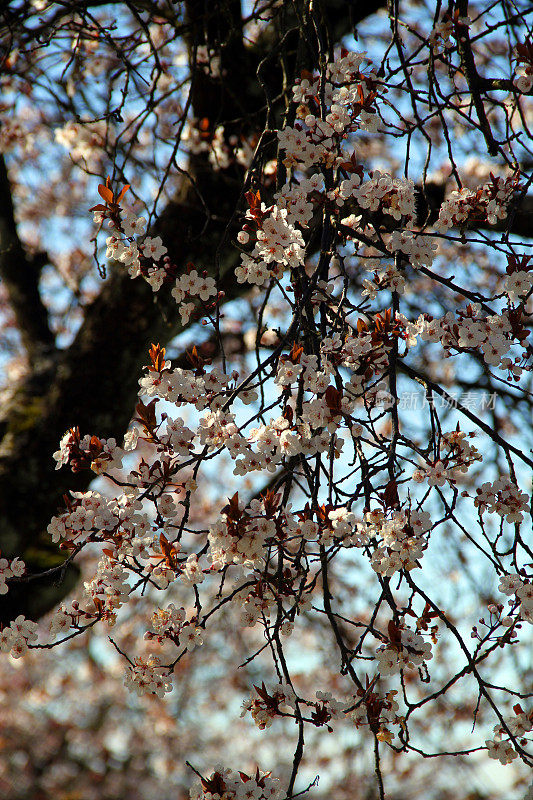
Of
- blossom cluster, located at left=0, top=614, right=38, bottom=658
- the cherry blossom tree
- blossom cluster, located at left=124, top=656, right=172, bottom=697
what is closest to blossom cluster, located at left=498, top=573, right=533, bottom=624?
the cherry blossom tree

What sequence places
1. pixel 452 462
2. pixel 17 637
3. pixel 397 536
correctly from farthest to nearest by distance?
pixel 17 637, pixel 452 462, pixel 397 536

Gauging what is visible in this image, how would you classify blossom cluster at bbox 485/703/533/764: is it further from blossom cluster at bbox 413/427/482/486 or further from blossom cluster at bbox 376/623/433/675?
blossom cluster at bbox 413/427/482/486

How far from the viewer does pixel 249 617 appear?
1619 millimetres

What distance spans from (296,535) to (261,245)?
2.09 ft

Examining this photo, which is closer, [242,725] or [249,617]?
[249,617]

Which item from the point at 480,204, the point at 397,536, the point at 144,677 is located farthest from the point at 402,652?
the point at 480,204

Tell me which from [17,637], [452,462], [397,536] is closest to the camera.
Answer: [397,536]

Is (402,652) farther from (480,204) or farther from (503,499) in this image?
(480,204)

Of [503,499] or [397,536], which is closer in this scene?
[397,536]

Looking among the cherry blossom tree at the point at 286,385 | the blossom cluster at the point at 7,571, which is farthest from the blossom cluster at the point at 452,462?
the blossom cluster at the point at 7,571

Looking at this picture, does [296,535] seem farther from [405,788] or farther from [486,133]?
[405,788]

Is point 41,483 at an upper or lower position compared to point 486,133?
lower

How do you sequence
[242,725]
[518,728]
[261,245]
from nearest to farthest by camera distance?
[261,245] → [518,728] → [242,725]

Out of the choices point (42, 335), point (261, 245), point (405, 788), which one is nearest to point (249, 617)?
point (261, 245)
